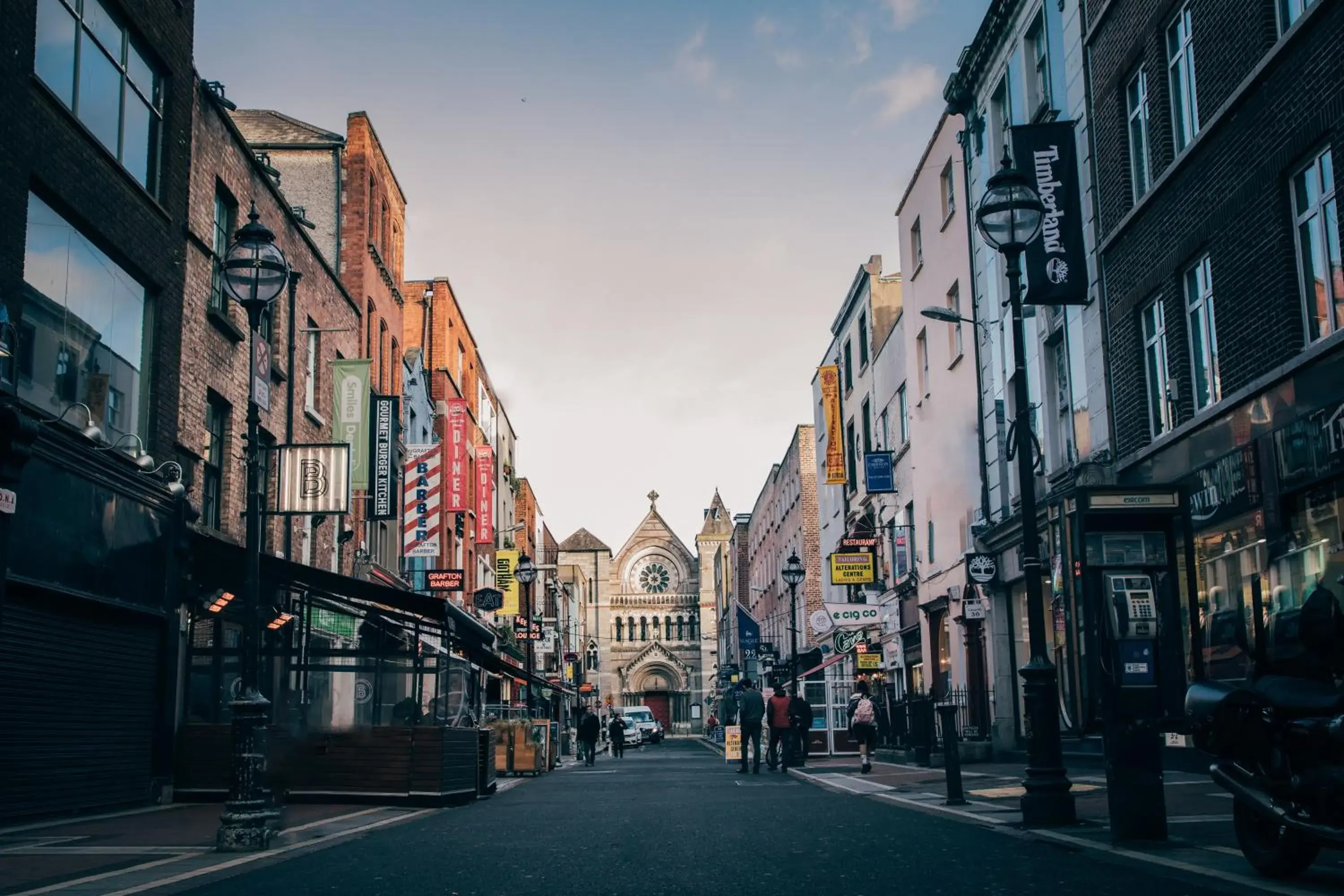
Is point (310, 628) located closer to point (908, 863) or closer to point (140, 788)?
point (140, 788)

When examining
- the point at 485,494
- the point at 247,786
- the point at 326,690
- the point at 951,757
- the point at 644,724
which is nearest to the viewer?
the point at 247,786

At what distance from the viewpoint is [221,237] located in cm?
2152

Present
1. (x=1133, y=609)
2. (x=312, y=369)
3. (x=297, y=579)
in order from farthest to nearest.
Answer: (x=312, y=369) → (x=297, y=579) → (x=1133, y=609)

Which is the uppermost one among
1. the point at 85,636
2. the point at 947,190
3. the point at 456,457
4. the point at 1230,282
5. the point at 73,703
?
the point at 947,190

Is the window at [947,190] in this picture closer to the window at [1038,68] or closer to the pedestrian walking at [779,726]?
the window at [1038,68]

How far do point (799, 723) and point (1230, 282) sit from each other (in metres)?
16.3

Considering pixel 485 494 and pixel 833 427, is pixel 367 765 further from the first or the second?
pixel 485 494

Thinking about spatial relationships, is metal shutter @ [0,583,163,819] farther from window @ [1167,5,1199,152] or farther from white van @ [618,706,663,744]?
white van @ [618,706,663,744]

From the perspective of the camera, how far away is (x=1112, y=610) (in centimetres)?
1048

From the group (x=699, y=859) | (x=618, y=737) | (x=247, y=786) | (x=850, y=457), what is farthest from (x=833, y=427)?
(x=699, y=859)

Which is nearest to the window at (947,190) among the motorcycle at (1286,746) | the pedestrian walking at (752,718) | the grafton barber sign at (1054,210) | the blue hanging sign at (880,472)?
the blue hanging sign at (880,472)

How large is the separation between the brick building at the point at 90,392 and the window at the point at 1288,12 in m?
12.8

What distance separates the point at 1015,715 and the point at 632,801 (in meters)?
10.6

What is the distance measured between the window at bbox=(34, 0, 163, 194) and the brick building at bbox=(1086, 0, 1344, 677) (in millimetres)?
12765
